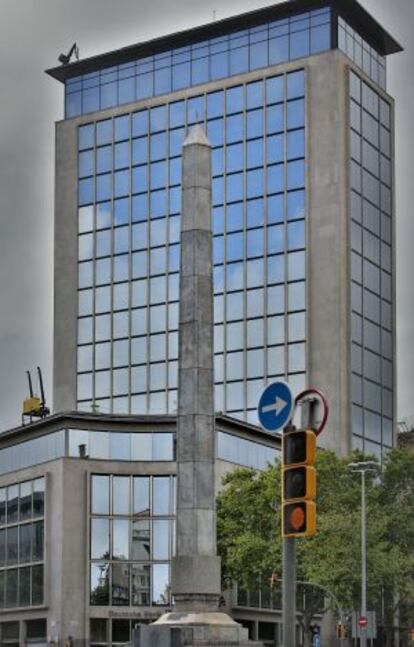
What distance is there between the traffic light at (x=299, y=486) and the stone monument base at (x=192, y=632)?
2111 centimetres

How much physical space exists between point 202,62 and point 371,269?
22521 millimetres

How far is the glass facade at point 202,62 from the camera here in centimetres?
11694

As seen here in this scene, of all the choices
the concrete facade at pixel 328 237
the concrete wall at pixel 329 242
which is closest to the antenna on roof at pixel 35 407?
the concrete facade at pixel 328 237

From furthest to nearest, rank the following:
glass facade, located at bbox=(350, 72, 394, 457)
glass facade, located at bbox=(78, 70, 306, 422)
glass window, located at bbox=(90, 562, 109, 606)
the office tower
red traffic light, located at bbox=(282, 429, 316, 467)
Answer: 1. glass facade, located at bbox=(78, 70, 306, 422)
2. the office tower
3. glass facade, located at bbox=(350, 72, 394, 457)
4. glass window, located at bbox=(90, 562, 109, 606)
5. red traffic light, located at bbox=(282, 429, 316, 467)

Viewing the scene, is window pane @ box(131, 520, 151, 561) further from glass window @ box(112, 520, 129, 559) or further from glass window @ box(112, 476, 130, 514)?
glass window @ box(112, 476, 130, 514)

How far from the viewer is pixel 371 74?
396 ft

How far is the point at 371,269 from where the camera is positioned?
11656 cm

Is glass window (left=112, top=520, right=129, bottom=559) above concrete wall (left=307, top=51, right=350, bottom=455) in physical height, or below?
below

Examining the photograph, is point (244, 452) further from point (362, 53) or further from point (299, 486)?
point (299, 486)

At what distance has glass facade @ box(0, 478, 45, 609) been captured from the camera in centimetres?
8819

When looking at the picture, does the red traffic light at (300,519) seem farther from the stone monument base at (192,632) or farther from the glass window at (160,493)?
the glass window at (160,493)

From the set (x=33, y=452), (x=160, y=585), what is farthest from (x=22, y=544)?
(x=160, y=585)

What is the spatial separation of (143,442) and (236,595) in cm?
1072

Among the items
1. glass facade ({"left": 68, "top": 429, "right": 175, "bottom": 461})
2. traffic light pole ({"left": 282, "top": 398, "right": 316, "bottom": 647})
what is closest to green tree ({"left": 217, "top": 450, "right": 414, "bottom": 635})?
glass facade ({"left": 68, "top": 429, "right": 175, "bottom": 461})
